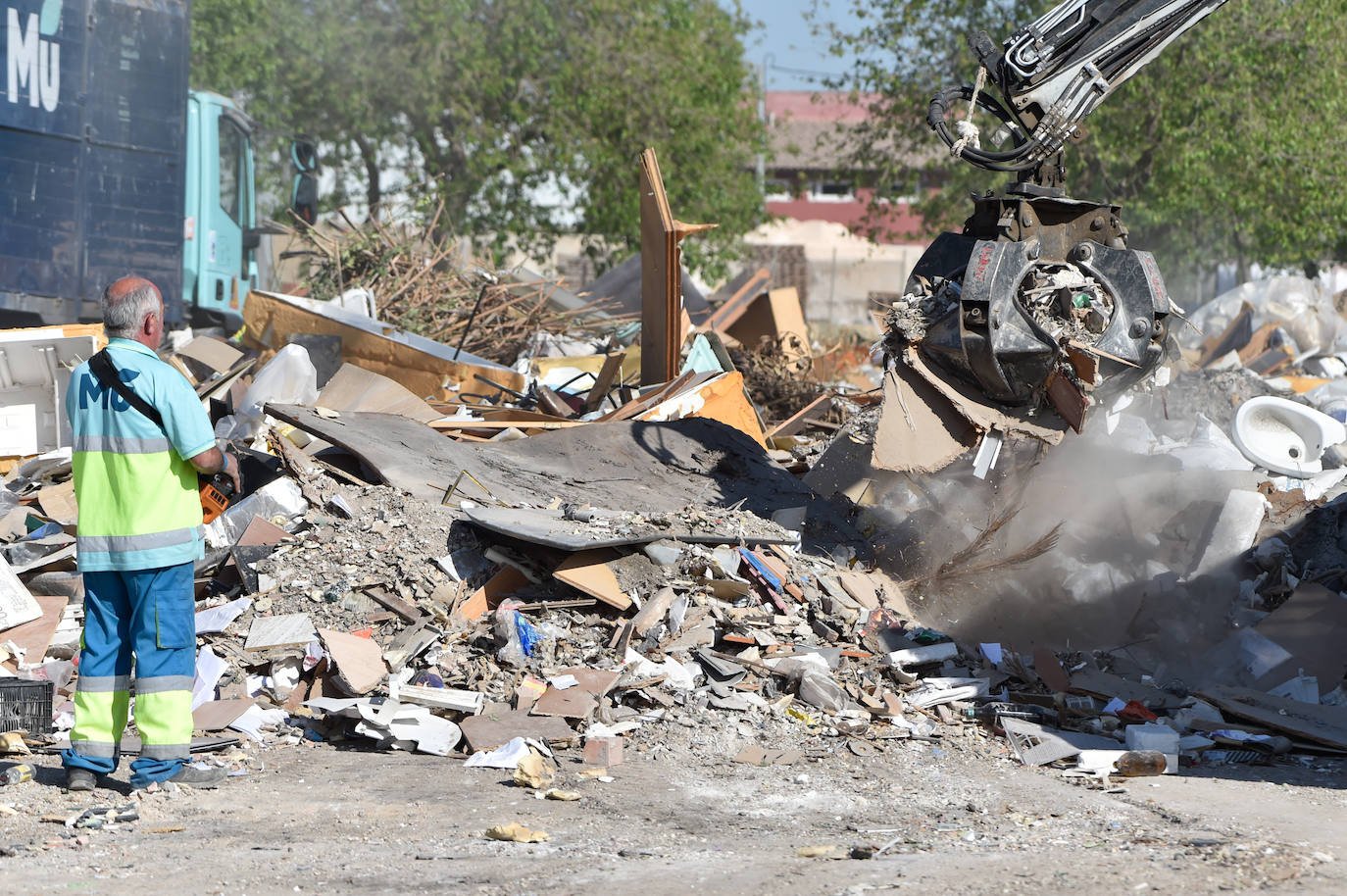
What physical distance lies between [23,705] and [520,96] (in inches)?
600

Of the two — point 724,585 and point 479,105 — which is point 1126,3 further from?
point 479,105

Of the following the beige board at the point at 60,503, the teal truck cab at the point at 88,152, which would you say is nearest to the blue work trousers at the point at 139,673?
the beige board at the point at 60,503

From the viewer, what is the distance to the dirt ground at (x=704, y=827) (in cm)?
317

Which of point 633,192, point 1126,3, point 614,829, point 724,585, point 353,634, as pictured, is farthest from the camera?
point 633,192

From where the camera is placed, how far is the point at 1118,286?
247 inches

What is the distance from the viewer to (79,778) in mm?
3863

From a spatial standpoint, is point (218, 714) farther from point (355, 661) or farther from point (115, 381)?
point (115, 381)

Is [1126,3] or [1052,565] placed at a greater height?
[1126,3]

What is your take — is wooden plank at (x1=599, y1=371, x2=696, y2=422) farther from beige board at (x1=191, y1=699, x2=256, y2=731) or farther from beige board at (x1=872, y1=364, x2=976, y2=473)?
beige board at (x1=191, y1=699, x2=256, y2=731)

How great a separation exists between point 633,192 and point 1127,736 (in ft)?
46.4

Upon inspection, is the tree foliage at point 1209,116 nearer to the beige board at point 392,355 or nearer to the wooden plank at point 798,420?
the wooden plank at point 798,420

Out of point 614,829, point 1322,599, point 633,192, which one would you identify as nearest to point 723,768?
point 614,829

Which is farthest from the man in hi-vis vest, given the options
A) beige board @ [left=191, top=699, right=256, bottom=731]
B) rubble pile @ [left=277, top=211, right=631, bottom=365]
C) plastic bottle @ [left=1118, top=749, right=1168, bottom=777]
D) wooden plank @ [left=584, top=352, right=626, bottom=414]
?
rubble pile @ [left=277, top=211, right=631, bottom=365]

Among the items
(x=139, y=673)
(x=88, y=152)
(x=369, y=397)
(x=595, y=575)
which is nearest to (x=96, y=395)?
(x=139, y=673)
